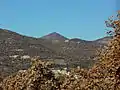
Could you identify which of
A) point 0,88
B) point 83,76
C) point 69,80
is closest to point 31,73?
point 69,80

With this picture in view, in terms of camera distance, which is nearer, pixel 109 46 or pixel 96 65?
pixel 109 46

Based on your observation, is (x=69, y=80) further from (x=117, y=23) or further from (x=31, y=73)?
(x=117, y=23)

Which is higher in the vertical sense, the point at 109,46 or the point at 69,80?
the point at 109,46

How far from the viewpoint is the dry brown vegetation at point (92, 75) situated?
2311cm

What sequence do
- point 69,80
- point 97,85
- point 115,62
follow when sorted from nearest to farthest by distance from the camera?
point 115,62 < point 97,85 < point 69,80

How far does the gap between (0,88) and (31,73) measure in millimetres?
24477

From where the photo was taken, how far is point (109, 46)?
2412cm

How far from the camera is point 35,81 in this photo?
117ft

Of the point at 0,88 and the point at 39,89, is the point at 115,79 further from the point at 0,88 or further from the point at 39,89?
the point at 0,88

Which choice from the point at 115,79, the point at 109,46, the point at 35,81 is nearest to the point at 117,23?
the point at 109,46

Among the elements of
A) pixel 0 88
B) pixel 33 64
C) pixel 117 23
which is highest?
pixel 117 23

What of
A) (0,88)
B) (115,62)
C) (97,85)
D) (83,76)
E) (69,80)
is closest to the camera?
(115,62)

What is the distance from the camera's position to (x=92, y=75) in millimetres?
28094

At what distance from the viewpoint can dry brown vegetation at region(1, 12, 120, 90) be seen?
2311 cm
